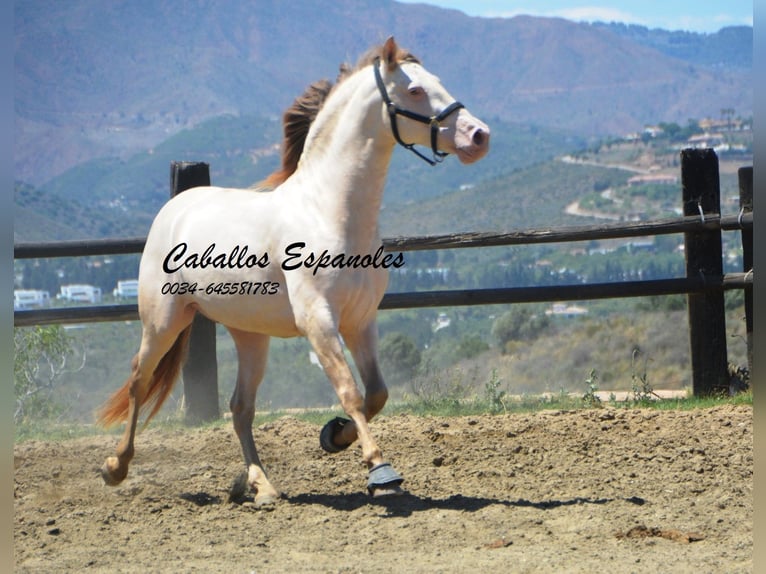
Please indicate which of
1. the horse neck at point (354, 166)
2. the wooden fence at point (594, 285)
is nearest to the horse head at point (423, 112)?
the horse neck at point (354, 166)

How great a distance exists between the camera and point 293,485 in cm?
593

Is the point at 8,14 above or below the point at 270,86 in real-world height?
below

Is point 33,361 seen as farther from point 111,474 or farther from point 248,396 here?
point 248,396

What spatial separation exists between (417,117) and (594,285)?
11.3 ft

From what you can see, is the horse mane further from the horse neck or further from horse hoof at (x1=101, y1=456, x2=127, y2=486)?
horse hoof at (x1=101, y1=456, x2=127, y2=486)

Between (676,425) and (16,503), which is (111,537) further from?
(676,425)

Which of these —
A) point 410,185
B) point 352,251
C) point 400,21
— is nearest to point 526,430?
point 352,251

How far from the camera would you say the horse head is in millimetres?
5092

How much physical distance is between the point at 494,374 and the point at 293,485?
2604 millimetres

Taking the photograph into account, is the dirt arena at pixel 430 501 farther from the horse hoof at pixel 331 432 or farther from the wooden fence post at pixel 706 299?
the wooden fence post at pixel 706 299

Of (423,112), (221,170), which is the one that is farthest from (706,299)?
(221,170)

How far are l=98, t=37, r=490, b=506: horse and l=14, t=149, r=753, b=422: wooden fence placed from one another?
205 centimetres

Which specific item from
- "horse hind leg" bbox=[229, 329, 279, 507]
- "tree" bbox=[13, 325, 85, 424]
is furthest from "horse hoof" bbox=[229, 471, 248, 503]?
"tree" bbox=[13, 325, 85, 424]

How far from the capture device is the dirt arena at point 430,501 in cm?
431
